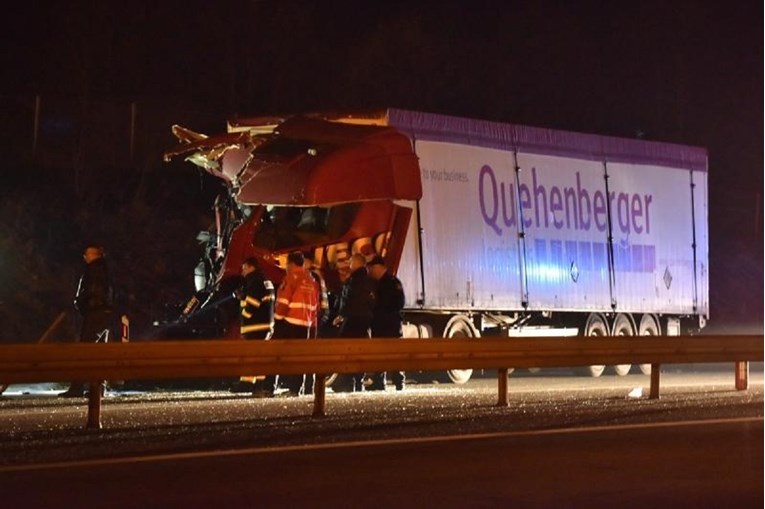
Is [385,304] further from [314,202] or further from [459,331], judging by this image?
[459,331]

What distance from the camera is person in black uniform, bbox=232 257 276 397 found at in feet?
66.0

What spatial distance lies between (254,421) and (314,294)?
4.14 m

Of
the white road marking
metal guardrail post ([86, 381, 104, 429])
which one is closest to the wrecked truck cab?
metal guardrail post ([86, 381, 104, 429])

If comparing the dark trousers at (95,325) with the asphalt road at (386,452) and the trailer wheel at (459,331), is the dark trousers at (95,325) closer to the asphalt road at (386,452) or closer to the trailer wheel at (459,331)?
the asphalt road at (386,452)

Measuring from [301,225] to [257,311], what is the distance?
2831 mm

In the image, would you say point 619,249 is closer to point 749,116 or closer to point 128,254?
point 128,254

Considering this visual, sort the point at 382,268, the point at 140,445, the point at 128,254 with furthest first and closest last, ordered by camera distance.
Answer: the point at 128,254 < the point at 382,268 < the point at 140,445

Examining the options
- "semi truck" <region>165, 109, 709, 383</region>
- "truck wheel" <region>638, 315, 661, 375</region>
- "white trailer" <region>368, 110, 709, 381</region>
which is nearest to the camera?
"semi truck" <region>165, 109, 709, 383</region>

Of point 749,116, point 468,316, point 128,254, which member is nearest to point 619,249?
point 468,316

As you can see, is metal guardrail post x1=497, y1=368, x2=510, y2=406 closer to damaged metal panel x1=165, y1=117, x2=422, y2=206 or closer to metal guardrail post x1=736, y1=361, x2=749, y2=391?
metal guardrail post x1=736, y1=361, x2=749, y2=391

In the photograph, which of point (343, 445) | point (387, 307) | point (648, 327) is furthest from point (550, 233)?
point (343, 445)

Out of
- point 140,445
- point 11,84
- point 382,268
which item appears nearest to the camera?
point 140,445

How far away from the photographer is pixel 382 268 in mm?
21297

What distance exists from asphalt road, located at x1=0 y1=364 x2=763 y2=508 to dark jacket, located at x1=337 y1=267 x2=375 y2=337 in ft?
5.80
